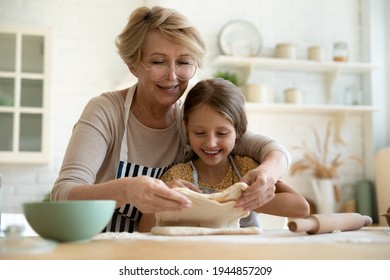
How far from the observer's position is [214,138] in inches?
57.9

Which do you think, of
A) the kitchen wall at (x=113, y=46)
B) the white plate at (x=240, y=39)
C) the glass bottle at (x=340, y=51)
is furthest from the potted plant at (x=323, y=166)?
the white plate at (x=240, y=39)

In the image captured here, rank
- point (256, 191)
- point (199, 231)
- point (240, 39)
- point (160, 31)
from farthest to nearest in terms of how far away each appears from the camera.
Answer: point (240, 39)
point (160, 31)
point (256, 191)
point (199, 231)

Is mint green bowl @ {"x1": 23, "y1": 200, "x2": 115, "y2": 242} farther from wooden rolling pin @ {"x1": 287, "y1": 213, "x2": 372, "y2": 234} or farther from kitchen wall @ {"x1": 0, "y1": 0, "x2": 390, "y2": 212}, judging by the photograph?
kitchen wall @ {"x1": 0, "y1": 0, "x2": 390, "y2": 212}

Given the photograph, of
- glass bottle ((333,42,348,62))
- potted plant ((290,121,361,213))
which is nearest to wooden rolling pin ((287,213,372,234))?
potted plant ((290,121,361,213))

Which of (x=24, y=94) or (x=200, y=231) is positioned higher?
(x=24, y=94)

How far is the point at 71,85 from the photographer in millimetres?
3936

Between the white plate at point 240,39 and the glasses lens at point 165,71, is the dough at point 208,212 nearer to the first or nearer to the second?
the glasses lens at point 165,71

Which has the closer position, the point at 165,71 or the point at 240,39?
the point at 165,71

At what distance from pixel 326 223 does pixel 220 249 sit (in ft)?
1.07

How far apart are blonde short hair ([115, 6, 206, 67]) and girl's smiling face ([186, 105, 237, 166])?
0.49ft

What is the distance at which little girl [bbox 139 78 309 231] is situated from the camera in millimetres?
1482

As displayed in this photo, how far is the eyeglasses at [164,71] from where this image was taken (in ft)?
4.78

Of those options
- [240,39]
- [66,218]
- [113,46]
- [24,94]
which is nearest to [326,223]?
[66,218]

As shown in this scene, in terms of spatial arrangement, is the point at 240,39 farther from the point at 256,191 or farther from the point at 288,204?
the point at 256,191
